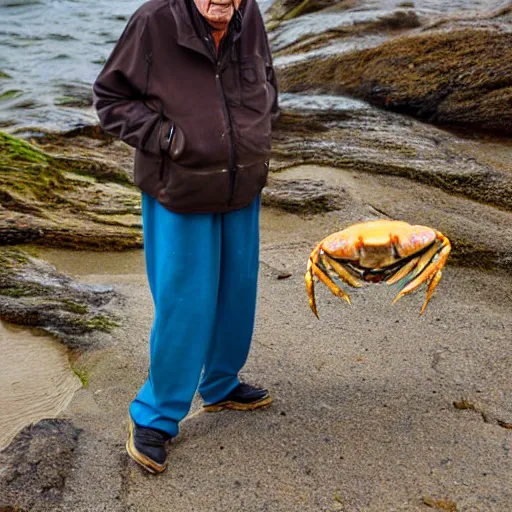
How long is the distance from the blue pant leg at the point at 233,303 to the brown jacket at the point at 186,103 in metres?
0.19

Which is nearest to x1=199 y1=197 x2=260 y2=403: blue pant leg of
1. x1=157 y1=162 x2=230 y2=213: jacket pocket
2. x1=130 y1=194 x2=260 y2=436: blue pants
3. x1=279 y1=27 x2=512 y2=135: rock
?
x1=130 y1=194 x2=260 y2=436: blue pants

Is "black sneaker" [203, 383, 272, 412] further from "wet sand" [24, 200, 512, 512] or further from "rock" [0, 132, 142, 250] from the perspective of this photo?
"rock" [0, 132, 142, 250]

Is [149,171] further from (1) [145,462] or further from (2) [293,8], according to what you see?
(2) [293,8]

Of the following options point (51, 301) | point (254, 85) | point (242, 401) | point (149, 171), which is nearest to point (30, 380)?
point (51, 301)

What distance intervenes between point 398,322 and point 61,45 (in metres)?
9.37

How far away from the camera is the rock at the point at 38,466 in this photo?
2.97m

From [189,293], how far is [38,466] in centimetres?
94

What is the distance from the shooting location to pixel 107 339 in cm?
415

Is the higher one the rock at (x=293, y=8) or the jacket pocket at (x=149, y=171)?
the jacket pocket at (x=149, y=171)

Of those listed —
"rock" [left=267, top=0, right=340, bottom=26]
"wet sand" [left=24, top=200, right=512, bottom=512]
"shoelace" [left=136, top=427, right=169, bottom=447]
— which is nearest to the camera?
"wet sand" [left=24, top=200, right=512, bottom=512]

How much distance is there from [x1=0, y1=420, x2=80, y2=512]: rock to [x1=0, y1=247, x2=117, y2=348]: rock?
33.4 inches

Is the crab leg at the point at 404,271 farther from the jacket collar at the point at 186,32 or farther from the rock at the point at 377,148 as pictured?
the rock at the point at 377,148

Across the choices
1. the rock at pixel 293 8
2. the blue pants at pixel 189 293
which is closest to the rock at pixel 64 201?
the blue pants at pixel 189 293

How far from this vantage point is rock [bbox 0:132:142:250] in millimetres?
5098
